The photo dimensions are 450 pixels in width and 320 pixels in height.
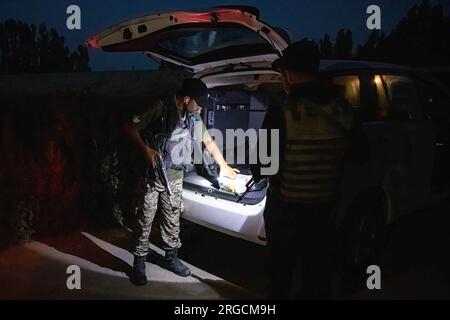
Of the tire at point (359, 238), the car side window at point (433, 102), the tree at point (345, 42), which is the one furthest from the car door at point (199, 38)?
the tree at point (345, 42)

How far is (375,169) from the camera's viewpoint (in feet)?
11.2

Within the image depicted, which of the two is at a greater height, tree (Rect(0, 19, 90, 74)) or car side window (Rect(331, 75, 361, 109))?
tree (Rect(0, 19, 90, 74))

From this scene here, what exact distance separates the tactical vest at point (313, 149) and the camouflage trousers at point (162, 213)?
1.32 meters

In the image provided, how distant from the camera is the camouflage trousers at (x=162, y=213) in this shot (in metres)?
3.46

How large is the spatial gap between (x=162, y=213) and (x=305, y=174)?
1.66 meters

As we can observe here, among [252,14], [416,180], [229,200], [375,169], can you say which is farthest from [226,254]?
[252,14]

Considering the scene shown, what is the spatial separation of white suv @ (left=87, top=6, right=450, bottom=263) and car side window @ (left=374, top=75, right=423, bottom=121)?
0.03ft

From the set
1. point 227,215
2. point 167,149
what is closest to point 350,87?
point 227,215

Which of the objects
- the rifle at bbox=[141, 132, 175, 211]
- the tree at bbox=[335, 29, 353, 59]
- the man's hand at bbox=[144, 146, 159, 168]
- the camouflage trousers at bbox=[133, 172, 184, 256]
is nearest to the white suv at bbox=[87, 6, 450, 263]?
the camouflage trousers at bbox=[133, 172, 184, 256]

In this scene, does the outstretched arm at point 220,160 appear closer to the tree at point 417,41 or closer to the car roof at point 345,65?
the car roof at point 345,65

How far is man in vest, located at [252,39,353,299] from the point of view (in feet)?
7.61

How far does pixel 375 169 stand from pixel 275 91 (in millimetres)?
2205

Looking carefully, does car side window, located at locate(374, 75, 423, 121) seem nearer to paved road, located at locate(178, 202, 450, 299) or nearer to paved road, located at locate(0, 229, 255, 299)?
paved road, located at locate(178, 202, 450, 299)
